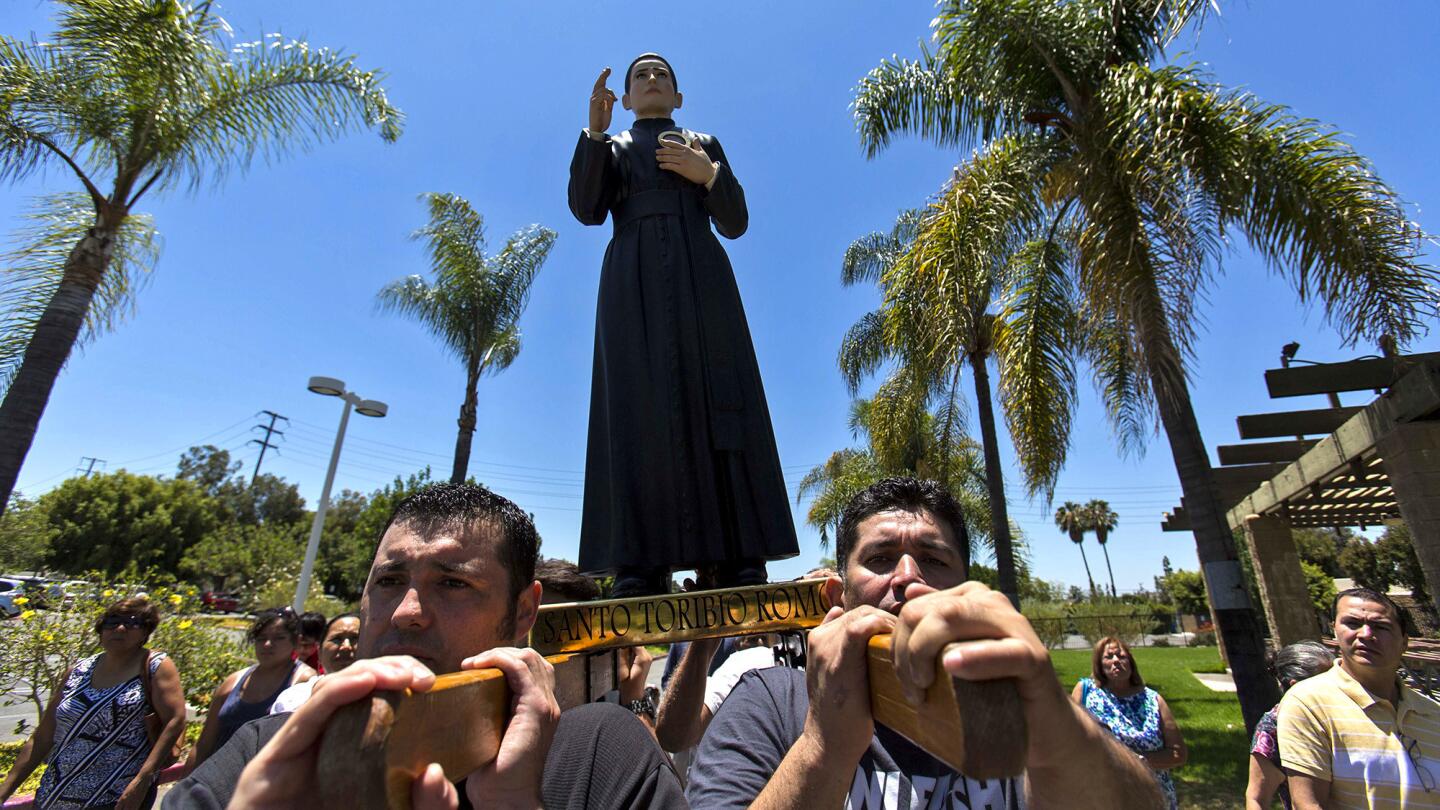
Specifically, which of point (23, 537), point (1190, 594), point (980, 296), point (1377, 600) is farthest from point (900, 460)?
point (1190, 594)

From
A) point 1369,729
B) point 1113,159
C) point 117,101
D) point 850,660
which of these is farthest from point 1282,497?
point 117,101

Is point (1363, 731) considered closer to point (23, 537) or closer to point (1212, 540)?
point (1212, 540)

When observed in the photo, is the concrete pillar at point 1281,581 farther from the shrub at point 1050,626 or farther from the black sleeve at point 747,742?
the shrub at point 1050,626

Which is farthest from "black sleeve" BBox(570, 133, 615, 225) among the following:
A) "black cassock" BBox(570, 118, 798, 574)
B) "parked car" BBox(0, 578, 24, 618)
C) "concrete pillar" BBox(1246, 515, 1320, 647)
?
"parked car" BBox(0, 578, 24, 618)

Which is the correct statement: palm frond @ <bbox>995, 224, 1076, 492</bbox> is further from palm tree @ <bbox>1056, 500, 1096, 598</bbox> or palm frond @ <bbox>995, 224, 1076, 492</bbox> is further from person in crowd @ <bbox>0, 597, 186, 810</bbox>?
palm tree @ <bbox>1056, 500, 1096, 598</bbox>

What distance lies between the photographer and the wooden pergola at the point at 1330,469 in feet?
19.9

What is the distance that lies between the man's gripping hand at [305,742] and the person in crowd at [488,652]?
168mm

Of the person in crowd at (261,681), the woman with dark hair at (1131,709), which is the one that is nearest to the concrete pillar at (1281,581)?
the woman with dark hair at (1131,709)

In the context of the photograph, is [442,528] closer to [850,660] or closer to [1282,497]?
[850,660]

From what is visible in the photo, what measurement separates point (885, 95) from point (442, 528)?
8843mm

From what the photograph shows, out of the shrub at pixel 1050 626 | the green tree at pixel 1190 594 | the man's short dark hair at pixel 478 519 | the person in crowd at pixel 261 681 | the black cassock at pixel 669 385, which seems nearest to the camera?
the man's short dark hair at pixel 478 519

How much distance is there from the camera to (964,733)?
715mm

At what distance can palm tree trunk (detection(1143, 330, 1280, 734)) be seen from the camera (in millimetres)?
5926

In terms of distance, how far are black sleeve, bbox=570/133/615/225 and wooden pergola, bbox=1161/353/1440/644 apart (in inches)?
257
